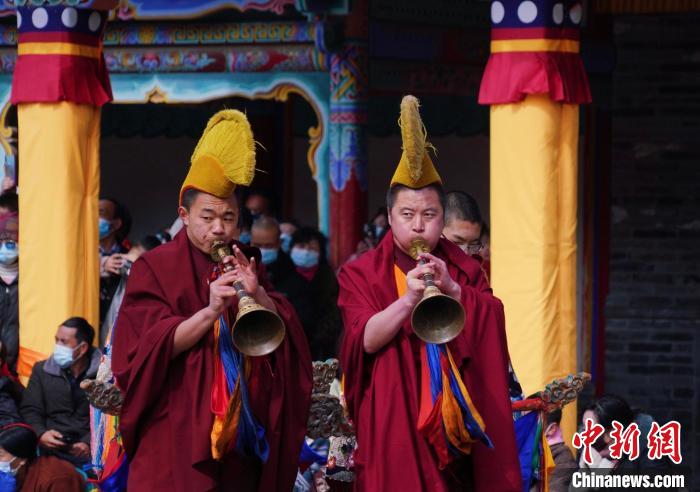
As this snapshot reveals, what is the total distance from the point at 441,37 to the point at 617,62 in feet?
3.36

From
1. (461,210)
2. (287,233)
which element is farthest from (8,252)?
(461,210)

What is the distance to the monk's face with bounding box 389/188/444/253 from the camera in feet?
17.4

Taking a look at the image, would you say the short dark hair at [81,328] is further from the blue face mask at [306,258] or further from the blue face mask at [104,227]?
the blue face mask at [306,258]

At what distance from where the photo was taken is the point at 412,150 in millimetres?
5301

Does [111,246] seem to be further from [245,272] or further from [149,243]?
[245,272]

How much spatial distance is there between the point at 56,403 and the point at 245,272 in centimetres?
266

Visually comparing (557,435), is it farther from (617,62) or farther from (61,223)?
(617,62)

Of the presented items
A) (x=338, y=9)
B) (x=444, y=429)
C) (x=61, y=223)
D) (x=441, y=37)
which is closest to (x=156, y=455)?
(x=444, y=429)

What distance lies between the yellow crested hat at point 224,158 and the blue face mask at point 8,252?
11.2ft

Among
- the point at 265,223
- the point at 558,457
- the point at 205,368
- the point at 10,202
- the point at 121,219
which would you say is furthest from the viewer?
the point at 265,223

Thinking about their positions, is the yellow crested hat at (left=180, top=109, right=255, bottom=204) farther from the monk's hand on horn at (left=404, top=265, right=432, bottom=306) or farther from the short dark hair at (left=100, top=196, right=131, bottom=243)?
the short dark hair at (left=100, top=196, right=131, bottom=243)

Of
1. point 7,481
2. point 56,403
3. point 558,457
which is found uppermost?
point 56,403

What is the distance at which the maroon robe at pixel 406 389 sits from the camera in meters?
5.23

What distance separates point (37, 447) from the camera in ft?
24.1
